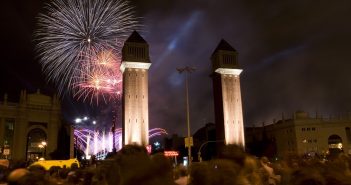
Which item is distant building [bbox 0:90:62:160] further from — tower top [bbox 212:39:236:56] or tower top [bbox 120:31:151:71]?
tower top [bbox 212:39:236:56]

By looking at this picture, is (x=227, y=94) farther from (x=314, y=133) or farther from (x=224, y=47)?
(x=314, y=133)

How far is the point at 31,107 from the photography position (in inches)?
3029

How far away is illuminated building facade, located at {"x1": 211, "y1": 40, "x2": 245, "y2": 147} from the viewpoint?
282 ft

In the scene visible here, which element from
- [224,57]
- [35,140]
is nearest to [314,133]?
[224,57]

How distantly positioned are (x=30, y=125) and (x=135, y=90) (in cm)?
2221

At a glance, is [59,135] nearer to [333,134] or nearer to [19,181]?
[333,134]

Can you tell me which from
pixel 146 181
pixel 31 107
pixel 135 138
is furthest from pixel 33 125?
pixel 146 181

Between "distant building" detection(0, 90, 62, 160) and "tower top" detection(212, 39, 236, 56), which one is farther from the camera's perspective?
"tower top" detection(212, 39, 236, 56)

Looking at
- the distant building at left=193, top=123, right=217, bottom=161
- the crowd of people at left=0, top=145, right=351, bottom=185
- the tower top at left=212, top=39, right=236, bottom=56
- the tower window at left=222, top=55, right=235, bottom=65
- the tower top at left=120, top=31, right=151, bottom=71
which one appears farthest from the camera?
the distant building at left=193, top=123, right=217, bottom=161

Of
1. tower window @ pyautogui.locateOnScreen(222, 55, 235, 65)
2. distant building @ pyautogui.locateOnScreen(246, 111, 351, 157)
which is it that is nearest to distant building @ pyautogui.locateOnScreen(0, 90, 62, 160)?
tower window @ pyautogui.locateOnScreen(222, 55, 235, 65)

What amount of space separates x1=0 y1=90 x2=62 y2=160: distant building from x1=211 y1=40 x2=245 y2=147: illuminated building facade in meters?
36.2

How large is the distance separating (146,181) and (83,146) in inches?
2643

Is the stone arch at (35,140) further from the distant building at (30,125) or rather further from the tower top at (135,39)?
the tower top at (135,39)

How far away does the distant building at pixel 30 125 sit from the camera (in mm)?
72000
